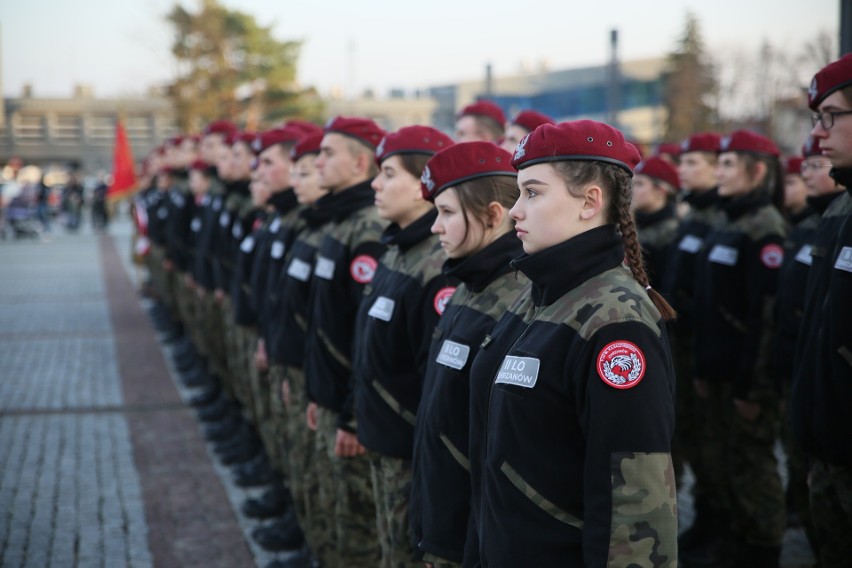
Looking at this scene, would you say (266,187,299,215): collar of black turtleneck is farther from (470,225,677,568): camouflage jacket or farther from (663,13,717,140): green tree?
(663,13,717,140): green tree

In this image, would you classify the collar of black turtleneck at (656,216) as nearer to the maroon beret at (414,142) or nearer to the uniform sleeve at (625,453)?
the maroon beret at (414,142)

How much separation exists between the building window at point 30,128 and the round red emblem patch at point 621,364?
82408 mm

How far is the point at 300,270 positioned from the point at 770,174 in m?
2.76

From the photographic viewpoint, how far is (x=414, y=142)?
3.91 metres

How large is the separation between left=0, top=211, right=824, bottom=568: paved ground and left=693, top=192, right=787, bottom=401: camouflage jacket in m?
1.11

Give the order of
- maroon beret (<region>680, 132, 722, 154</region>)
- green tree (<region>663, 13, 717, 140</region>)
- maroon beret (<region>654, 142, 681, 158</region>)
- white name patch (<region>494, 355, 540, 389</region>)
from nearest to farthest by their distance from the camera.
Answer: white name patch (<region>494, 355, 540, 389</region>) → maroon beret (<region>680, 132, 722, 154</region>) → maroon beret (<region>654, 142, 681, 158</region>) → green tree (<region>663, 13, 717, 140</region>)

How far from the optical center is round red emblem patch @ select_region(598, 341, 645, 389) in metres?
2.20

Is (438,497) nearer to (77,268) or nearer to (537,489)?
(537,489)

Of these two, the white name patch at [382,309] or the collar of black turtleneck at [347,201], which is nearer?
the white name patch at [382,309]

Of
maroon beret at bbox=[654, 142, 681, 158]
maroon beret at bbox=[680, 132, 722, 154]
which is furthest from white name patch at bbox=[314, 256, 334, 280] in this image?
maroon beret at bbox=[654, 142, 681, 158]

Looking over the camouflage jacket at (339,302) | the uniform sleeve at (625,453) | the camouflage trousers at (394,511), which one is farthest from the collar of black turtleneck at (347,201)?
the uniform sleeve at (625,453)

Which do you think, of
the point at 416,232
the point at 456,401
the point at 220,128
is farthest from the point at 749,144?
the point at 220,128

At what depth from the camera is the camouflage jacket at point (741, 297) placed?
16.2 feet

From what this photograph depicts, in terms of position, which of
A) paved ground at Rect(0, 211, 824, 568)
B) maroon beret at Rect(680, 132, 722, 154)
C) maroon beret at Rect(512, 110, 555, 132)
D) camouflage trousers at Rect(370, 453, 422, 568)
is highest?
maroon beret at Rect(512, 110, 555, 132)
